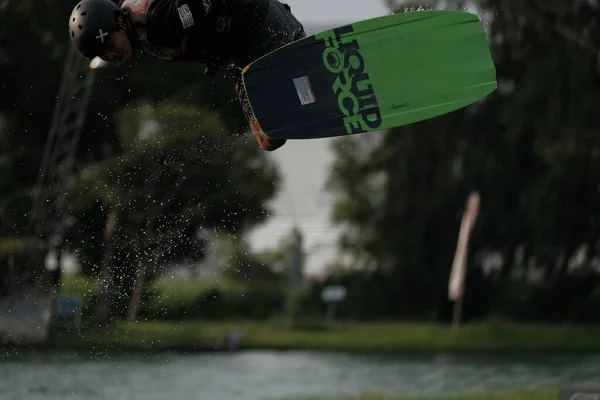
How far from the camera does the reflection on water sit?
37.7ft

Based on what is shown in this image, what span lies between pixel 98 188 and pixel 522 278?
1314 centimetres

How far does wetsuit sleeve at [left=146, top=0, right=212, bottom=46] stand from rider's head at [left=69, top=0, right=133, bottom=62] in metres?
0.14

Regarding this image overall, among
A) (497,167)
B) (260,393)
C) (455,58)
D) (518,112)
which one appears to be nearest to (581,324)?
(497,167)

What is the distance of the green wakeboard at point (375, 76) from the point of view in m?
6.36

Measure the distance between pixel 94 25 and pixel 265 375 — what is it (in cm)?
1046

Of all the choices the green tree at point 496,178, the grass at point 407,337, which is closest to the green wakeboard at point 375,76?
the green tree at point 496,178

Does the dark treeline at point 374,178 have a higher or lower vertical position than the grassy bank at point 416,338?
higher

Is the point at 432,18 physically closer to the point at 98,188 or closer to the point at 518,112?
the point at 98,188

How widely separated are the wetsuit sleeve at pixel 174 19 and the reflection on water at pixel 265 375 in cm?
551

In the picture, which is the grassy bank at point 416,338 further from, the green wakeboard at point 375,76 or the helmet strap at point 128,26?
the helmet strap at point 128,26

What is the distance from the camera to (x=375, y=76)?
642 centimetres

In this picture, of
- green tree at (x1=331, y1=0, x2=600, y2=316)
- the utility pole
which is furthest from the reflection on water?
the utility pole

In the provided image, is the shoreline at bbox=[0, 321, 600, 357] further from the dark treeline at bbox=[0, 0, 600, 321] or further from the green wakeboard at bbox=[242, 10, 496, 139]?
the green wakeboard at bbox=[242, 10, 496, 139]

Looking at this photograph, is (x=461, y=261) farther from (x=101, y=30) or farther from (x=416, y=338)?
(x=101, y=30)
